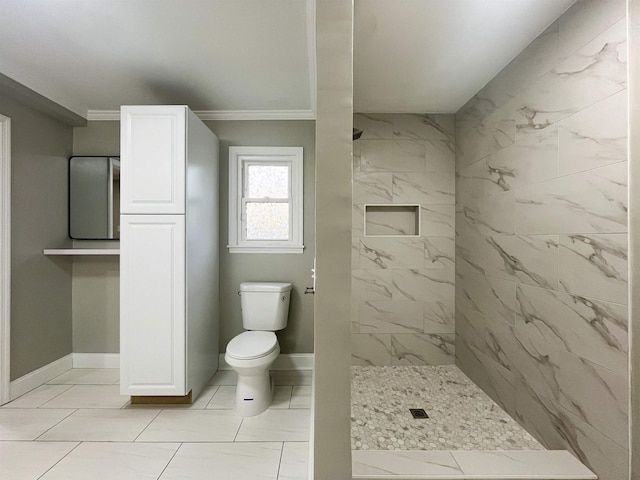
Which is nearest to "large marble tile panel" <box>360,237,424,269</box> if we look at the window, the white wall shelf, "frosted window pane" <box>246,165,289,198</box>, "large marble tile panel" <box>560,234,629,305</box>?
the window

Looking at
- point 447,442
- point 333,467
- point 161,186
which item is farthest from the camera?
point 161,186

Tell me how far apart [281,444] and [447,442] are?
94 centimetres

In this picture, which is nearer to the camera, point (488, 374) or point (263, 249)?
point (488, 374)

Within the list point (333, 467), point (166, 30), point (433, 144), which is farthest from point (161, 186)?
point (433, 144)

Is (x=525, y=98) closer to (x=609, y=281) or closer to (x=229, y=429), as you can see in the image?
(x=609, y=281)

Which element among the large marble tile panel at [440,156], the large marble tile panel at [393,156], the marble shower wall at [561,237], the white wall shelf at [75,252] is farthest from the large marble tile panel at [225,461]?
the large marble tile panel at [440,156]

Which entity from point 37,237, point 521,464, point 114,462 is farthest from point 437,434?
point 37,237

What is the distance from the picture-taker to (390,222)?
3188 mm

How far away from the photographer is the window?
3.20m

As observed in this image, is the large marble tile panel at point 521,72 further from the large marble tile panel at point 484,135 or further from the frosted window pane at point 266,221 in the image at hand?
the frosted window pane at point 266,221

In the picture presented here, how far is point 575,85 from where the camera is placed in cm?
164

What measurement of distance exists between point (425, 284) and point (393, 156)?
1.18 meters

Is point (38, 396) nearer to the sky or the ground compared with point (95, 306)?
nearer to the ground

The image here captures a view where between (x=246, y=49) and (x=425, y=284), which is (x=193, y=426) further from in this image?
(x=246, y=49)
